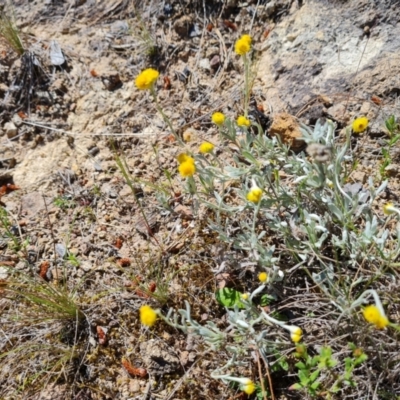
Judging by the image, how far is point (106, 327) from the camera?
7.80ft

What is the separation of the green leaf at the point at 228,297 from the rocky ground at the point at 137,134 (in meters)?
0.08

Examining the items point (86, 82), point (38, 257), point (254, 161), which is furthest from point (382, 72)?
point (38, 257)

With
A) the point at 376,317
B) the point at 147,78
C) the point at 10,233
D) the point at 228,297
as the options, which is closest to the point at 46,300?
the point at 10,233

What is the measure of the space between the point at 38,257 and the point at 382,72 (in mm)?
2161

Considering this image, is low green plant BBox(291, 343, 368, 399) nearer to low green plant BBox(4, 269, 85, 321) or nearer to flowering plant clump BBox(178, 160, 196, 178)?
flowering plant clump BBox(178, 160, 196, 178)

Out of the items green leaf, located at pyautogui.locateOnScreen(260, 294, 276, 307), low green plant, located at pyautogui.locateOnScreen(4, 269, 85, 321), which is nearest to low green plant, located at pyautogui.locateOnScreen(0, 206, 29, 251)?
low green plant, located at pyautogui.locateOnScreen(4, 269, 85, 321)

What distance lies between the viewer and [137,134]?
10.0 ft

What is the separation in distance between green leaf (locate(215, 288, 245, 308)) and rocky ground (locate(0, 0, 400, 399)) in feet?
0.25

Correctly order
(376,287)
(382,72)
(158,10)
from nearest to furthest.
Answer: (376,287)
(382,72)
(158,10)

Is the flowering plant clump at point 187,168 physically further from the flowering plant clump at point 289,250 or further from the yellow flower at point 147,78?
the yellow flower at point 147,78

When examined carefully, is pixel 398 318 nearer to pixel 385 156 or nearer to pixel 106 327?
pixel 385 156

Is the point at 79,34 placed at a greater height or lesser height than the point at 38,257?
greater

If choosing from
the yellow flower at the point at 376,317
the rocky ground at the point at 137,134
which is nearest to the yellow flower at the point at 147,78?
the rocky ground at the point at 137,134

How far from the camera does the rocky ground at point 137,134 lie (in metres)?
2.31
